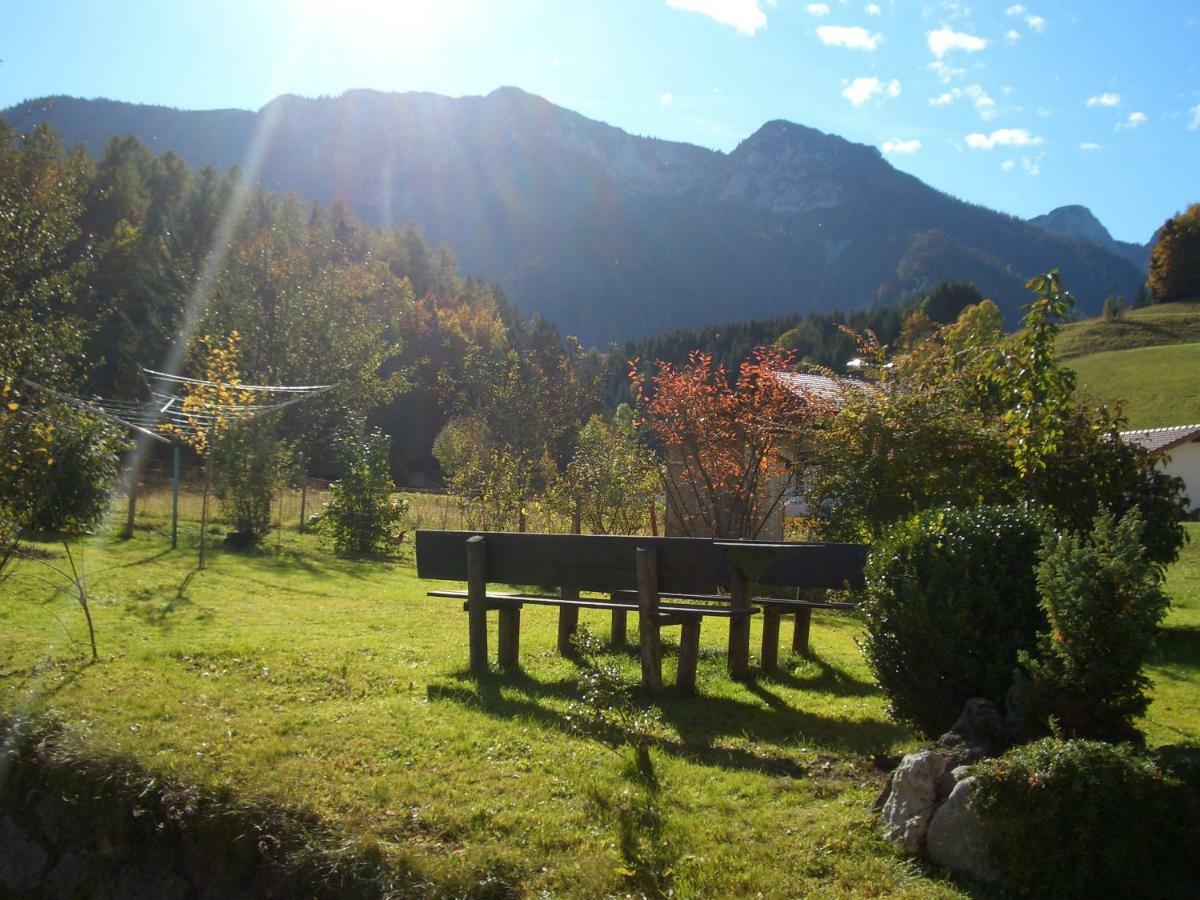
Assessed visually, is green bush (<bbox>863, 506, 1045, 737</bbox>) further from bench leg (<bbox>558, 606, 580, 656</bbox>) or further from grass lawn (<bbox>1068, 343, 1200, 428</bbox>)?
grass lawn (<bbox>1068, 343, 1200, 428</bbox>)

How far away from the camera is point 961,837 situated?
134 inches

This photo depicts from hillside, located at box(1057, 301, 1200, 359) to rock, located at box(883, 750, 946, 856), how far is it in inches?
2638

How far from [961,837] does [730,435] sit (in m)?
10.6

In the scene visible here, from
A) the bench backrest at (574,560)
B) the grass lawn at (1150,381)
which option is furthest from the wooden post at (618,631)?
the grass lawn at (1150,381)

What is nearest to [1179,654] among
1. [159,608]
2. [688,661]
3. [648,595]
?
[688,661]

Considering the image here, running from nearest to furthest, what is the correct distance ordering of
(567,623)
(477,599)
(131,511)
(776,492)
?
1. (477,599)
2. (567,623)
3. (776,492)
4. (131,511)

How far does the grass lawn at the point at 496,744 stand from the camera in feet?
12.0

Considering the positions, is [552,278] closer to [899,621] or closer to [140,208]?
[140,208]

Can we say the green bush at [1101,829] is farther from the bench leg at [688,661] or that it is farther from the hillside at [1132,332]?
the hillside at [1132,332]

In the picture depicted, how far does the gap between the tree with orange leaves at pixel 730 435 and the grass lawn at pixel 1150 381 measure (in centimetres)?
3339

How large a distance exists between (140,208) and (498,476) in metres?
36.1

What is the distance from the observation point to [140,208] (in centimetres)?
4528

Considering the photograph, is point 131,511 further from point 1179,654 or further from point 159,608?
point 1179,654

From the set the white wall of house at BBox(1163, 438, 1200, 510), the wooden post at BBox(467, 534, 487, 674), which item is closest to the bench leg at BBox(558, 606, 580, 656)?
the wooden post at BBox(467, 534, 487, 674)
